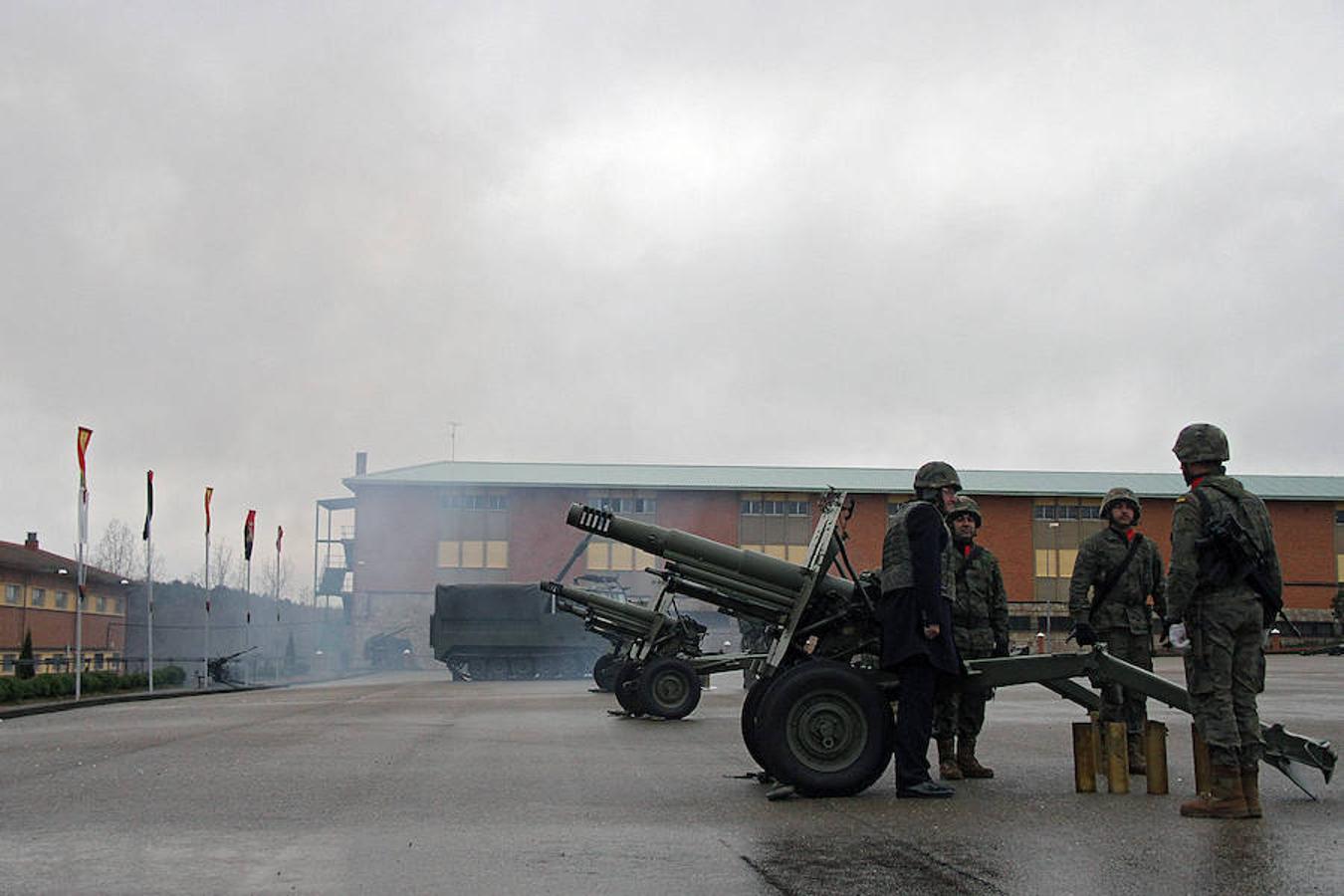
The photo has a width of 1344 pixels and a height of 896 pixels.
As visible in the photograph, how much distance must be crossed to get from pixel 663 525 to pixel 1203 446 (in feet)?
188

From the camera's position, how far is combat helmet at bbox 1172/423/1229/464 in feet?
26.4

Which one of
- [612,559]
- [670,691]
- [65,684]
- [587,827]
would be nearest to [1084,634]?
[587,827]

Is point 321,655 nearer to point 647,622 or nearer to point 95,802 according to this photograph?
point 647,622

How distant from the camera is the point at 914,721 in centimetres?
855

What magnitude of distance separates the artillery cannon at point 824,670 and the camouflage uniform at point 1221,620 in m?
0.82

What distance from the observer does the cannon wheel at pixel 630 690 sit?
18.8 meters

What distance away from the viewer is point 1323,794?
845cm

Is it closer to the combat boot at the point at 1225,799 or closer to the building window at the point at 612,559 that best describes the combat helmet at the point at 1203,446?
the combat boot at the point at 1225,799

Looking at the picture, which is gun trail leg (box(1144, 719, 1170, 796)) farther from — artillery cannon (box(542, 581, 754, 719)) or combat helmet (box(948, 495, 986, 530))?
artillery cannon (box(542, 581, 754, 719))

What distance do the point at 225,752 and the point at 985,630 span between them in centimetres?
673

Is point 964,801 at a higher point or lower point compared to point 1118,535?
lower

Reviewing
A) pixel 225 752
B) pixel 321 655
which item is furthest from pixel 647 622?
pixel 321 655

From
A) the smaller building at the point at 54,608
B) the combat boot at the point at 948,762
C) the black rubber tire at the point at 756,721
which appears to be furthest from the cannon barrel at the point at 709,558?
the smaller building at the point at 54,608

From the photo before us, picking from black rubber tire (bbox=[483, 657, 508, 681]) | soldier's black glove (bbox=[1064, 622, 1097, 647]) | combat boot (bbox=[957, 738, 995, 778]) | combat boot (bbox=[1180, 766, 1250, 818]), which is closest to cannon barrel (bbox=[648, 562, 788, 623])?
combat boot (bbox=[957, 738, 995, 778])
